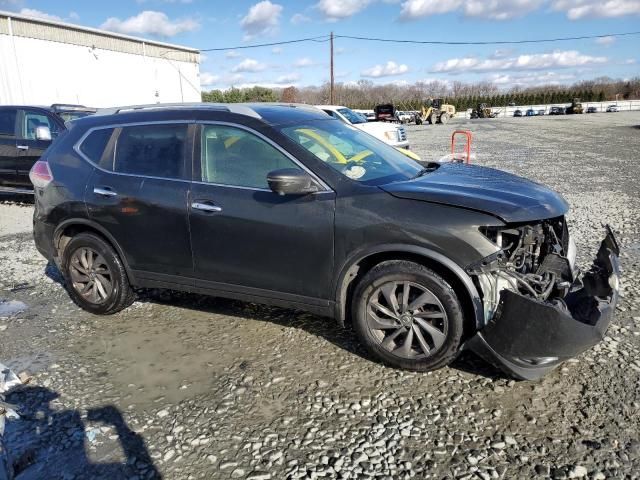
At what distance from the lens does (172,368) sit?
367 cm

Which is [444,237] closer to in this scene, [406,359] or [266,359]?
[406,359]

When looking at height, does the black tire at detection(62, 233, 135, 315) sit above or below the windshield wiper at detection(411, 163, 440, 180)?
below

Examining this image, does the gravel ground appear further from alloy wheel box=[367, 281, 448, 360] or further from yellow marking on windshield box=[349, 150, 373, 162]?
yellow marking on windshield box=[349, 150, 373, 162]

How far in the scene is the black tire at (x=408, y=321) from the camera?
324cm

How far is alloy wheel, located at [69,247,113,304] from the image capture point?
14.9ft

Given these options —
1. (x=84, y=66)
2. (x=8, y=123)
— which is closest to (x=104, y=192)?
(x=8, y=123)

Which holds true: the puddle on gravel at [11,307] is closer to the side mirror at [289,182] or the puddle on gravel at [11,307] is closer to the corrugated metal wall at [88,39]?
the side mirror at [289,182]

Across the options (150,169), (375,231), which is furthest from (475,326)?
(150,169)

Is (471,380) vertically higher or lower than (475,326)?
lower

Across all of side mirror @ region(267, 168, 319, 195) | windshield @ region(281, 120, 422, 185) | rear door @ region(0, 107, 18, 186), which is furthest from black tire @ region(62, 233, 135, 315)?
rear door @ region(0, 107, 18, 186)

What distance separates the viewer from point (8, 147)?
9.35 metres

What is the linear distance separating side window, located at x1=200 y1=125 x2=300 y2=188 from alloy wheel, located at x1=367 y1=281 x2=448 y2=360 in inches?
44.9

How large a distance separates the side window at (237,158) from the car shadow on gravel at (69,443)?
1797mm

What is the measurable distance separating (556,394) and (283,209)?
2164mm
